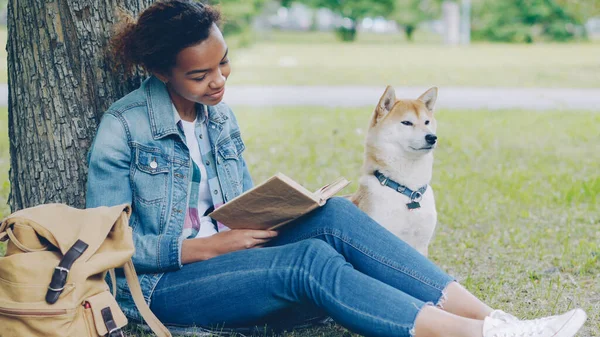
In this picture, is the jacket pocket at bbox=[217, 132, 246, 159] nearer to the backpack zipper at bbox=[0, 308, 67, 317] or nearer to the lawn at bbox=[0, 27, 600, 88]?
the backpack zipper at bbox=[0, 308, 67, 317]

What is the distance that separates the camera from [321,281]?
266cm

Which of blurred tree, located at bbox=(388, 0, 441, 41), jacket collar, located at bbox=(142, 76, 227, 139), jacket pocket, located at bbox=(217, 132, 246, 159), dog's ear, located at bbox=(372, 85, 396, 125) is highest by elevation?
blurred tree, located at bbox=(388, 0, 441, 41)

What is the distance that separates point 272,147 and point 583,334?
16.0ft

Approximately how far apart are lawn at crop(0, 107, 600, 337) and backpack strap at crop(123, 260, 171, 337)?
0.65 metres

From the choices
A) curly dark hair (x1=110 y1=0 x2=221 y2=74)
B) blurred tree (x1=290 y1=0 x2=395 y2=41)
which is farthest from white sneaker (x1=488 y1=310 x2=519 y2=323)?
blurred tree (x1=290 y1=0 x2=395 y2=41)

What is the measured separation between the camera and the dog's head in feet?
11.6

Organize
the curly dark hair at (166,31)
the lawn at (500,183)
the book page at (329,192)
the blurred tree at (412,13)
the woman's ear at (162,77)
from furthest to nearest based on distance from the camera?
1. the blurred tree at (412,13)
2. the lawn at (500,183)
3. the woman's ear at (162,77)
4. the curly dark hair at (166,31)
5. the book page at (329,192)

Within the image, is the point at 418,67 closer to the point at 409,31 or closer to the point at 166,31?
the point at 166,31

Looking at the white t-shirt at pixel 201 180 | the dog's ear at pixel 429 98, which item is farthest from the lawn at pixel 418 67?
the white t-shirt at pixel 201 180

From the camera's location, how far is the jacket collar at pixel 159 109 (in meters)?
2.99

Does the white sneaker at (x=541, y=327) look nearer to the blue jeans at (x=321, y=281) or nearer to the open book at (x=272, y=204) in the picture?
the blue jeans at (x=321, y=281)

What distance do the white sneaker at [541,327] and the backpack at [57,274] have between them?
1.24 meters

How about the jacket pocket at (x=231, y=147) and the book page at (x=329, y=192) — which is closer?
the book page at (x=329, y=192)

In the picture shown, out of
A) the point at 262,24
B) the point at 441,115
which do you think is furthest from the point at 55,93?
the point at 262,24
